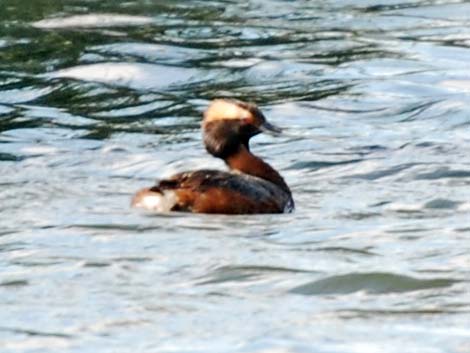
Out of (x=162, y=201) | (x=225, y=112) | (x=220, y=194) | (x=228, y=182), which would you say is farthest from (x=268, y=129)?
(x=162, y=201)

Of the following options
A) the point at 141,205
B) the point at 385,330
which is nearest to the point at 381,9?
the point at 141,205

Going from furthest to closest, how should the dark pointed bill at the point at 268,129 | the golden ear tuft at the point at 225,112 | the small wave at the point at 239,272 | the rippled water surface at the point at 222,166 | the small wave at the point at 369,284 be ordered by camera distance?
the dark pointed bill at the point at 268,129 < the golden ear tuft at the point at 225,112 < the small wave at the point at 239,272 < the small wave at the point at 369,284 < the rippled water surface at the point at 222,166

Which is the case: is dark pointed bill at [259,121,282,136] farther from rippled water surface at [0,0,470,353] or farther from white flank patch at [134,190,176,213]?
white flank patch at [134,190,176,213]

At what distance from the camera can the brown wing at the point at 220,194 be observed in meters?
12.3

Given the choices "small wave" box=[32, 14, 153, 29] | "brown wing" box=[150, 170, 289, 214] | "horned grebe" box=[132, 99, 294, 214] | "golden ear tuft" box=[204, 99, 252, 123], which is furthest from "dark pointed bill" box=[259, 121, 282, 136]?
"small wave" box=[32, 14, 153, 29]

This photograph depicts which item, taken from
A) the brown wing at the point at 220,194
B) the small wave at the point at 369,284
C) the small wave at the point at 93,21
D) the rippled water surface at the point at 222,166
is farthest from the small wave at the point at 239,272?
the small wave at the point at 93,21

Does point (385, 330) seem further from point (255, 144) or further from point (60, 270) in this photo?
point (255, 144)

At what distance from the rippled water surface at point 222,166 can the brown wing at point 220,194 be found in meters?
0.11

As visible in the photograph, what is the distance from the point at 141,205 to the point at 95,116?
5129 millimetres

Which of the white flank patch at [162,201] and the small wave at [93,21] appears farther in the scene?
the small wave at [93,21]

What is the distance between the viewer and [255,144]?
1628 cm

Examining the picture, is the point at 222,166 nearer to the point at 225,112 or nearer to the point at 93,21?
the point at 225,112

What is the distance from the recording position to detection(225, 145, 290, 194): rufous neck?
1311 centimetres

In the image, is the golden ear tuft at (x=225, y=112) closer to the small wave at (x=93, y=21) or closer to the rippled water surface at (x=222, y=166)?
the rippled water surface at (x=222, y=166)
